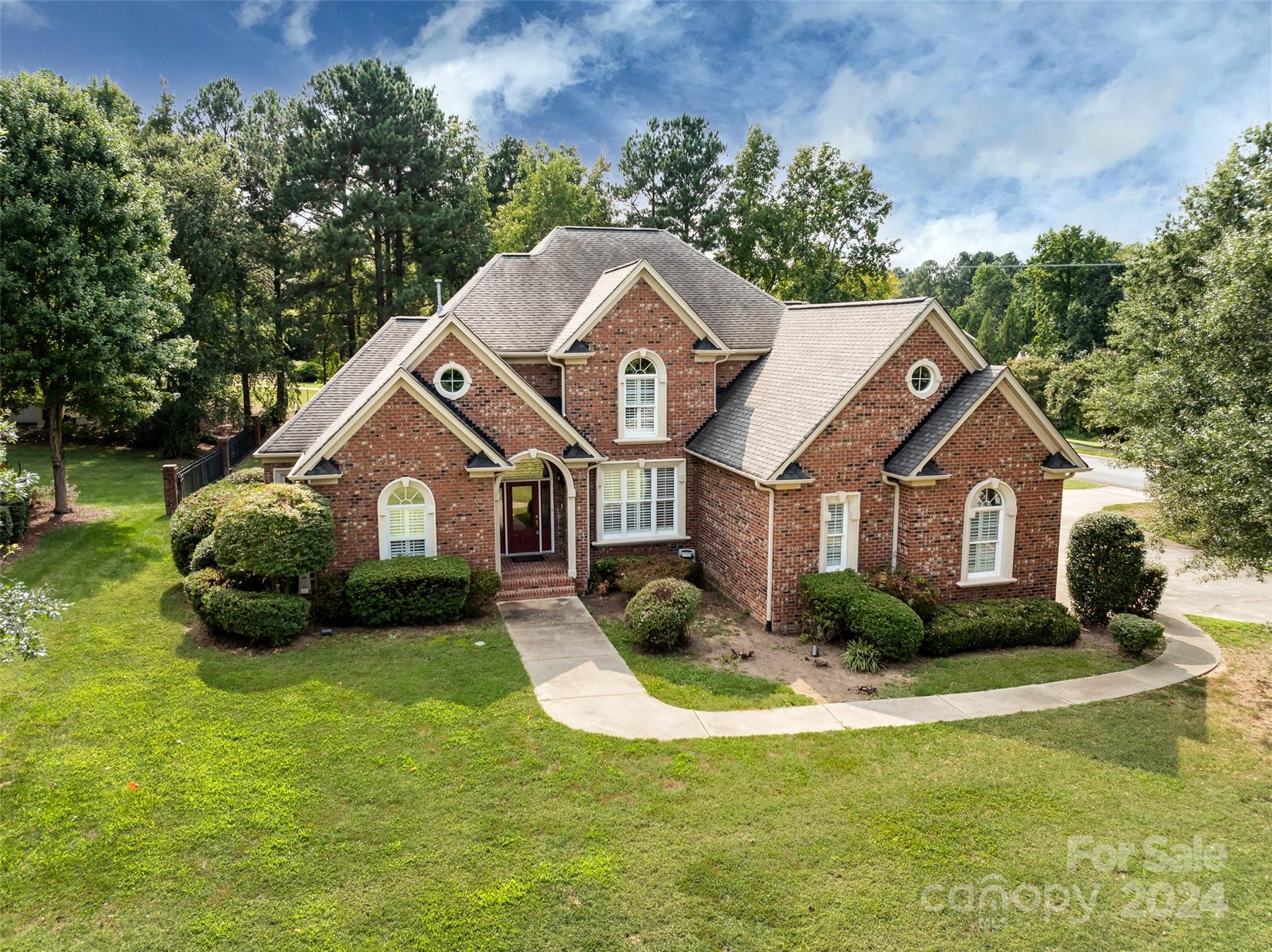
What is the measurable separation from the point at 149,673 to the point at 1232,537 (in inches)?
733

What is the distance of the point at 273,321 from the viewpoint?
41344 millimetres

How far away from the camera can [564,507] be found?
799 inches

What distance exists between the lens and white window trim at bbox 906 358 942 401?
17016 millimetres

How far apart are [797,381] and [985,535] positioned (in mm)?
5538

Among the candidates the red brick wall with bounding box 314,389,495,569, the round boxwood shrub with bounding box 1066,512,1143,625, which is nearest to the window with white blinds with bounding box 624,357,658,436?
the red brick wall with bounding box 314,389,495,569

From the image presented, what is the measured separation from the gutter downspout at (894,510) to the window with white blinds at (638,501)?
5.66m

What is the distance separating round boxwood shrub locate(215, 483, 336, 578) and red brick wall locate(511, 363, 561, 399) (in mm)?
6528

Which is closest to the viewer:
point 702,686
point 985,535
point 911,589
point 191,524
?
point 702,686

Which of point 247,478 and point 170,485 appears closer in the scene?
point 247,478

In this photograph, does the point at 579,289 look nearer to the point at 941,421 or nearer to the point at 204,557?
the point at 941,421

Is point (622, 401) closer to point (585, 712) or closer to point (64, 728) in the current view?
point (585, 712)

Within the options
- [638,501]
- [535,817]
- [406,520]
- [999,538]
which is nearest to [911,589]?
[999,538]

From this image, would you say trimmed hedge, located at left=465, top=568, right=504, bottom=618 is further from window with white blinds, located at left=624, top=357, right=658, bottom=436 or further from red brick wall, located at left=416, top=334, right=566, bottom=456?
window with white blinds, located at left=624, top=357, right=658, bottom=436

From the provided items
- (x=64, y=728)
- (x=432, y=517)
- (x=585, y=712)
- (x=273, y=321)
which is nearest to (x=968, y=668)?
(x=585, y=712)
